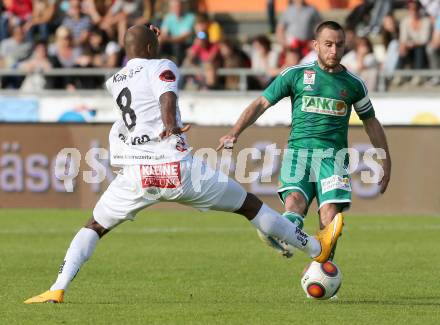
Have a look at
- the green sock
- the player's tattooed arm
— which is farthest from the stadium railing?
the player's tattooed arm

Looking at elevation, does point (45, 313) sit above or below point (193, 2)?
below

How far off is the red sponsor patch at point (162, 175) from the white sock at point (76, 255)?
669 millimetres

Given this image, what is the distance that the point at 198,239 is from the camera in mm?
15648

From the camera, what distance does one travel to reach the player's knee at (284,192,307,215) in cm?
991

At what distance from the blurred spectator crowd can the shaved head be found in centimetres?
1209

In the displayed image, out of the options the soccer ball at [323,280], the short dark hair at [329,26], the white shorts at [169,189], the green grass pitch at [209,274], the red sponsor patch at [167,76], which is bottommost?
the green grass pitch at [209,274]

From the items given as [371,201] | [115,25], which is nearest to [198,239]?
[371,201]

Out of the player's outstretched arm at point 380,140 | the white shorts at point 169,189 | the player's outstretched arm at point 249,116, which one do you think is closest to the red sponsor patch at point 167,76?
the white shorts at point 169,189

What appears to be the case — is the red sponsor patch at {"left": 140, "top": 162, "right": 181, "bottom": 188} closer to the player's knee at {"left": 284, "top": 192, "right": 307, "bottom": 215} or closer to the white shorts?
the white shorts

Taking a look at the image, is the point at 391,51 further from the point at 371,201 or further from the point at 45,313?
the point at 45,313

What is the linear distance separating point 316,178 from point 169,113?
6.56ft

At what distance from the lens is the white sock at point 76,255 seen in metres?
9.07

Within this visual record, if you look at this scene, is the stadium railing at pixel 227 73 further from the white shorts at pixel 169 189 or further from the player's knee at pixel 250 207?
the white shorts at pixel 169 189

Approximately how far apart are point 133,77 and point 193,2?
17.7 m
